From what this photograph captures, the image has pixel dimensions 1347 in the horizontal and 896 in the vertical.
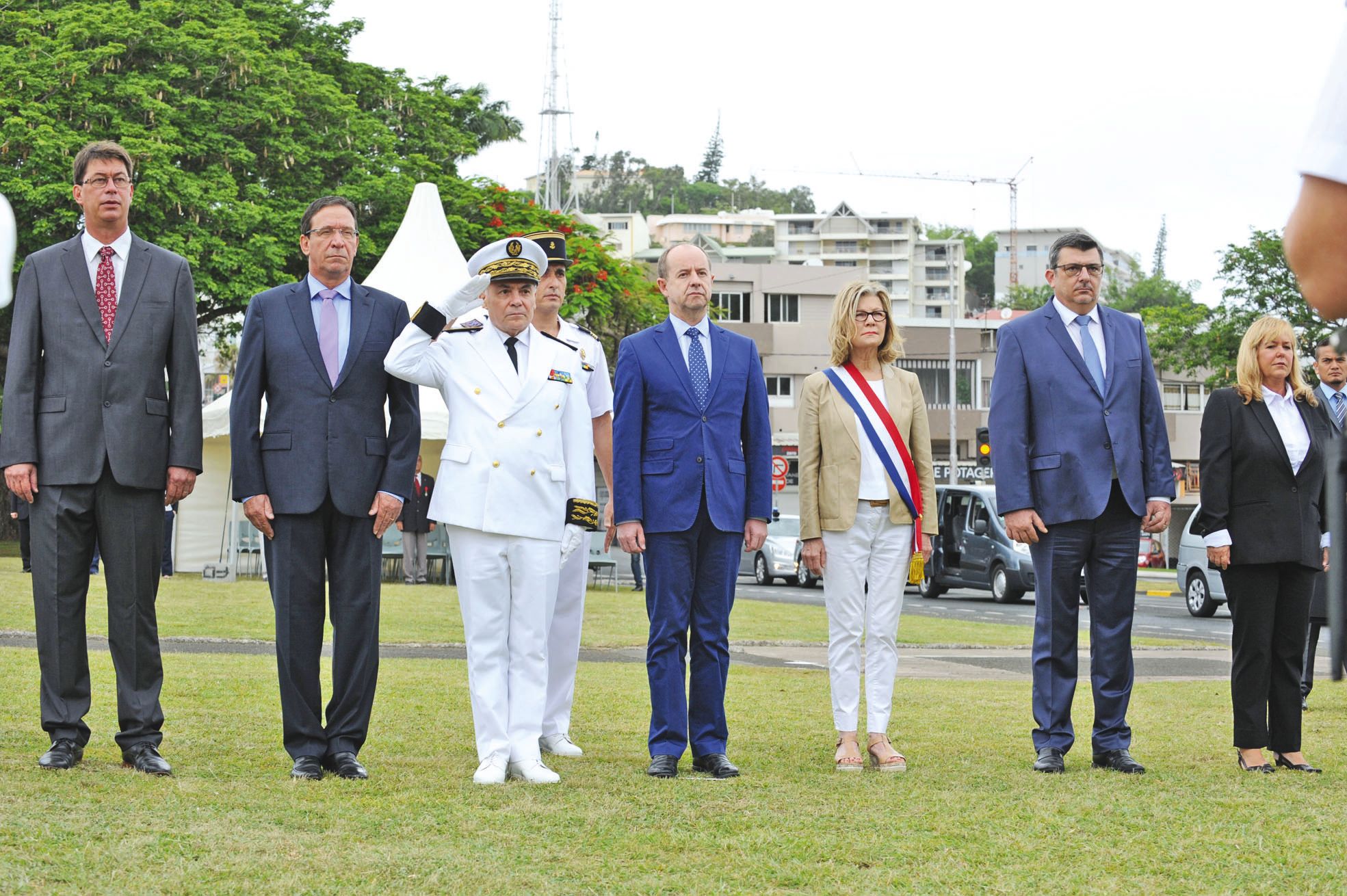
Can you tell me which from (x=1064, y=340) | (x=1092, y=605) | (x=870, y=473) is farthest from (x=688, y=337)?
(x=1092, y=605)

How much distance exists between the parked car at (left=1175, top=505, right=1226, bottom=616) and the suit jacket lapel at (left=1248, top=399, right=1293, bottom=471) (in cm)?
1762

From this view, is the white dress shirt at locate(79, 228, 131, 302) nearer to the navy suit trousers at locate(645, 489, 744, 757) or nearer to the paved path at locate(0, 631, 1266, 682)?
the navy suit trousers at locate(645, 489, 744, 757)

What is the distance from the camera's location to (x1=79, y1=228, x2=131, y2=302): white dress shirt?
6.61 metres

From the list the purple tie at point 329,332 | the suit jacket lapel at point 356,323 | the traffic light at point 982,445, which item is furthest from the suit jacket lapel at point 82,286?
the traffic light at point 982,445

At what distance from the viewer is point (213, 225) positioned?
32.8 metres

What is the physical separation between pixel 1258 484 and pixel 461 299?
3.98 metres

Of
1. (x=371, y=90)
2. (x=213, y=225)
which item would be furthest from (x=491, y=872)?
(x=371, y=90)

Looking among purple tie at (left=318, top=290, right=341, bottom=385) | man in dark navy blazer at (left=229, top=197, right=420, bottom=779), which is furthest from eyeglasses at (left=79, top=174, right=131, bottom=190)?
purple tie at (left=318, top=290, right=341, bottom=385)

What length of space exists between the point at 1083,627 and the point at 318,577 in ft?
53.9

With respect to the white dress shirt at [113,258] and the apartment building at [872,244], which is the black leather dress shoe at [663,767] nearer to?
the white dress shirt at [113,258]

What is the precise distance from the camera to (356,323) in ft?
22.4

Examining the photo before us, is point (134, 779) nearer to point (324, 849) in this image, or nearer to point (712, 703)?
point (324, 849)

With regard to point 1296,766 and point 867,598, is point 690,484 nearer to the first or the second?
point 867,598

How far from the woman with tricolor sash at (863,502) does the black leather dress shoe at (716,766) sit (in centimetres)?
59
